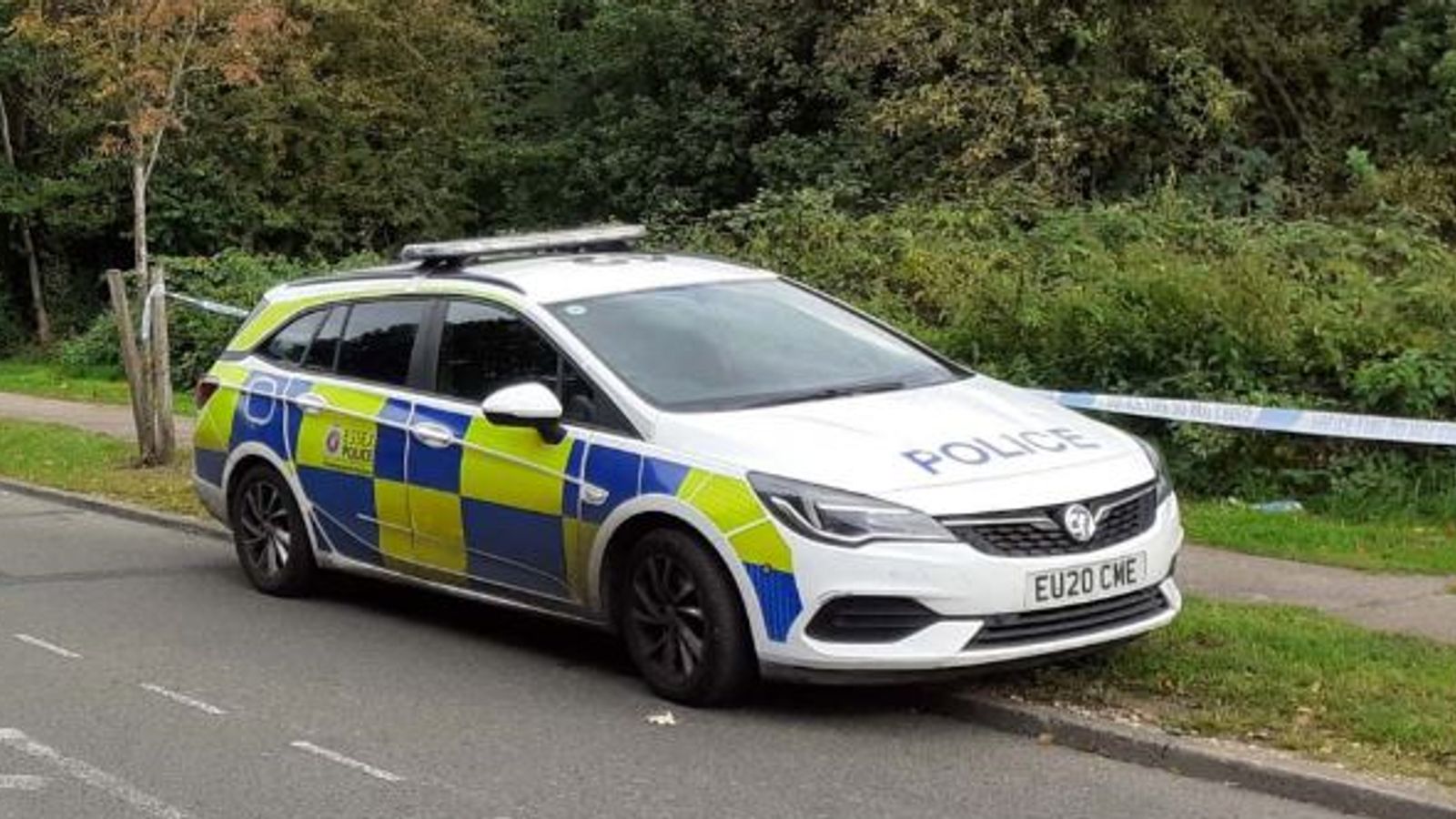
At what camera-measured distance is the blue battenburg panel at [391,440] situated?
25.4 feet

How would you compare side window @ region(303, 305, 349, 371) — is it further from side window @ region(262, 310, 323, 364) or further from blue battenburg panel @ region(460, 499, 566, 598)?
blue battenburg panel @ region(460, 499, 566, 598)

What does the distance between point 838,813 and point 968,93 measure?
15.5m

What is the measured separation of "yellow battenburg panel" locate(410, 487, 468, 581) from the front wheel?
38.4 inches

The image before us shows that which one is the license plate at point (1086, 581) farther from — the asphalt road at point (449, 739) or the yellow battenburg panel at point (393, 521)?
the yellow battenburg panel at point (393, 521)

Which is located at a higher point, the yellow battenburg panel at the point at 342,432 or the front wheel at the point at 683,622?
the yellow battenburg panel at the point at 342,432

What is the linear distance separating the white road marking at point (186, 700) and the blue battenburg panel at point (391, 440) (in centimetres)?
127

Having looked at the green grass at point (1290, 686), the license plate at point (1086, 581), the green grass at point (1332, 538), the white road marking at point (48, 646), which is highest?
the license plate at point (1086, 581)

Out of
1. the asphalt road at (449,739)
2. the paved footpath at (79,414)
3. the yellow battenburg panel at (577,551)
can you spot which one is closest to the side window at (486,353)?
the yellow battenburg panel at (577,551)

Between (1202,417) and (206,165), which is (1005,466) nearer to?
(1202,417)

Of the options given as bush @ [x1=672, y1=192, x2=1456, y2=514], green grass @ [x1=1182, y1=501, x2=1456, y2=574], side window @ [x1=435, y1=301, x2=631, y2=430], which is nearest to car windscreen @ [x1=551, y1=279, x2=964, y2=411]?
side window @ [x1=435, y1=301, x2=631, y2=430]

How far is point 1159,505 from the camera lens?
260 inches

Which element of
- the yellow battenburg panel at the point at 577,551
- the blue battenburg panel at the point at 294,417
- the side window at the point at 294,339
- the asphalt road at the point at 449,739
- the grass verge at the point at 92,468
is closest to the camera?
the asphalt road at the point at 449,739

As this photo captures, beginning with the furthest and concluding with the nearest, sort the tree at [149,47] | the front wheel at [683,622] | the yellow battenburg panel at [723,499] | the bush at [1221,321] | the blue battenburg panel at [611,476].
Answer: the tree at [149,47] → the bush at [1221,321] → the blue battenburg panel at [611,476] → the front wheel at [683,622] → the yellow battenburg panel at [723,499]

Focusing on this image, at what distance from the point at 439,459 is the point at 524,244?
4.53ft
